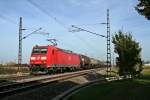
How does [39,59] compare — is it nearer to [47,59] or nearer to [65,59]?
[47,59]

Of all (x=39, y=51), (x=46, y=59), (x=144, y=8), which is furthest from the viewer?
(x=39, y=51)

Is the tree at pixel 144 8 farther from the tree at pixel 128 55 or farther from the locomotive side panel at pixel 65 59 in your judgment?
the locomotive side panel at pixel 65 59

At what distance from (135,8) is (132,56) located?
15.6 meters

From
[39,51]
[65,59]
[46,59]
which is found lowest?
[46,59]

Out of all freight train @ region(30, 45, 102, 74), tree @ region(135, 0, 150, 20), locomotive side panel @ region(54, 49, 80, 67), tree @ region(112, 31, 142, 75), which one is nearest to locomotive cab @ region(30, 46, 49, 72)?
freight train @ region(30, 45, 102, 74)

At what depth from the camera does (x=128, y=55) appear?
32375 mm

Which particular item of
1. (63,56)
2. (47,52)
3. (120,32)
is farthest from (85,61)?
(120,32)

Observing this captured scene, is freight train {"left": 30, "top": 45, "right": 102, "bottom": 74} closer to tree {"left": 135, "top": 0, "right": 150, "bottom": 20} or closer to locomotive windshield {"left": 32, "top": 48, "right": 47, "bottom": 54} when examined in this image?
locomotive windshield {"left": 32, "top": 48, "right": 47, "bottom": 54}

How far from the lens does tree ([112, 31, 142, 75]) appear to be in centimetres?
3238

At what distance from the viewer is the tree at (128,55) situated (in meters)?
32.4

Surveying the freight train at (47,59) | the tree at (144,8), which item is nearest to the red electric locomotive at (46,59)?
the freight train at (47,59)

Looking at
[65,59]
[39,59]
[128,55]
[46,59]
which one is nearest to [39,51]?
[39,59]

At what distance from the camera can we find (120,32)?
34656 mm

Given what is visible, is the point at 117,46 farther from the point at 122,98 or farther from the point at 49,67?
the point at 122,98
